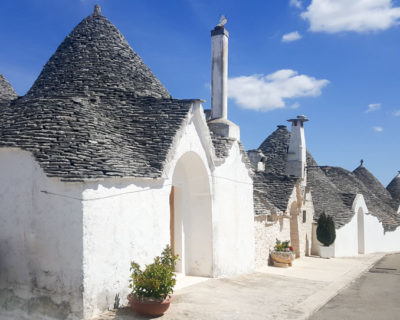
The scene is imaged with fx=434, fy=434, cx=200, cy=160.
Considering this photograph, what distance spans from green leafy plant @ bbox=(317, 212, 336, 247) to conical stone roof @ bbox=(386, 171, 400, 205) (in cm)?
2206

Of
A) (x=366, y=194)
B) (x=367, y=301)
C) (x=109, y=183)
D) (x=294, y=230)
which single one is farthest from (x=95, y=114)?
(x=366, y=194)

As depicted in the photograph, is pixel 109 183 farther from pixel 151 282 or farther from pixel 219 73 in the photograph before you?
pixel 219 73

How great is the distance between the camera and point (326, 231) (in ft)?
67.8

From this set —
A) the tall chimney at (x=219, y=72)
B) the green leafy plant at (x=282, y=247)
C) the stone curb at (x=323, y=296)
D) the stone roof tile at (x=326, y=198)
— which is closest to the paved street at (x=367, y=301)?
the stone curb at (x=323, y=296)

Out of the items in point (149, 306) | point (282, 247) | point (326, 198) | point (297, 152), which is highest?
point (297, 152)

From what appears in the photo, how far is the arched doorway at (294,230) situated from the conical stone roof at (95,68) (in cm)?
912

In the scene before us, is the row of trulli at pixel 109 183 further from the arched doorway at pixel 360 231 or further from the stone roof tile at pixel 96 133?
the arched doorway at pixel 360 231

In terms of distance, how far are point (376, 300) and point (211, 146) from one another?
5476 mm

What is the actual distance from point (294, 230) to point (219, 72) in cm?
866

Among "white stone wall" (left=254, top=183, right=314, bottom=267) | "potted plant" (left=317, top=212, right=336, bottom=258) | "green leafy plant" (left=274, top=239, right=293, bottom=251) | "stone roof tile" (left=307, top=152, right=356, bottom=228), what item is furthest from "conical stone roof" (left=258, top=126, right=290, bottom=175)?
"green leafy plant" (left=274, top=239, right=293, bottom=251)

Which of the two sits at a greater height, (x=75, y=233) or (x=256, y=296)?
(x=75, y=233)

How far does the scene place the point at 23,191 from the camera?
25.6 feet

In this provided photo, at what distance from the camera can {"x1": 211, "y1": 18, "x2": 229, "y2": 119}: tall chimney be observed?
1377 cm

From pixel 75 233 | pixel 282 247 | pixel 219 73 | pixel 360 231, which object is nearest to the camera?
pixel 75 233
